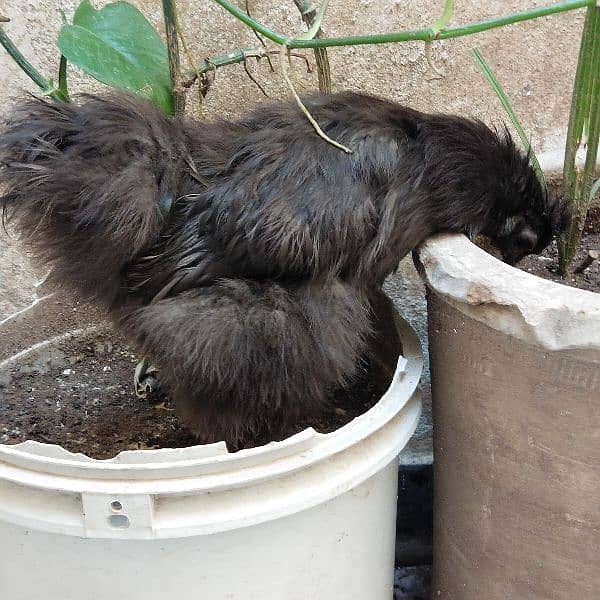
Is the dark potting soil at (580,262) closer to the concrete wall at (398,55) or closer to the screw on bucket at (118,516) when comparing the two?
the concrete wall at (398,55)

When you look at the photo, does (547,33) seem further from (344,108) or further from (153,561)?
(153,561)

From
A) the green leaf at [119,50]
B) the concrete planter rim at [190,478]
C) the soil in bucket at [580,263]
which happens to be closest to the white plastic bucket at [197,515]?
the concrete planter rim at [190,478]

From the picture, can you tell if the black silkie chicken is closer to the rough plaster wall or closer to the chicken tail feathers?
the chicken tail feathers

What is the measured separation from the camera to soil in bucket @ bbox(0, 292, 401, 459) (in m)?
0.90

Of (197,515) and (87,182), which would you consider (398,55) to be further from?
(197,515)

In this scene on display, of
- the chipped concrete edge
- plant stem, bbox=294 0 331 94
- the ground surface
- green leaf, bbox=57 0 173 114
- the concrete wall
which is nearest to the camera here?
the chipped concrete edge

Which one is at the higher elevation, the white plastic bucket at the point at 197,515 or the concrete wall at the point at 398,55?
the concrete wall at the point at 398,55

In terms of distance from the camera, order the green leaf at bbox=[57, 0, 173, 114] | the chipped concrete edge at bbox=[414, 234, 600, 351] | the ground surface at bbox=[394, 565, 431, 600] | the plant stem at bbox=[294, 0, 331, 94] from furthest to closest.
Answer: the ground surface at bbox=[394, 565, 431, 600]
the plant stem at bbox=[294, 0, 331, 94]
the green leaf at bbox=[57, 0, 173, 114]
the chipped concrete edge at bbox=[414, 234, 600, 351]

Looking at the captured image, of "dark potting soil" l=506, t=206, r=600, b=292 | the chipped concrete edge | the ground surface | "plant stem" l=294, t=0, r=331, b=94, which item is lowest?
the ground surface

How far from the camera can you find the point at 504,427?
0.77 m

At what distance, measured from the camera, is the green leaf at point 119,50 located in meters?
0.82

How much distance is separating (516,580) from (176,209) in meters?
0.54

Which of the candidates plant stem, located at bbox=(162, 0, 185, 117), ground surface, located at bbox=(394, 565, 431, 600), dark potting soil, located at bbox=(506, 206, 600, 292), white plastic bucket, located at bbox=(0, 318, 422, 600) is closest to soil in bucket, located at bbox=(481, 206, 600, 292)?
dark potting soil, located at bbox=(506, 206, 600, 292)

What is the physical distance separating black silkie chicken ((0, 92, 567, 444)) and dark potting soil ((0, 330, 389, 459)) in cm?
12
